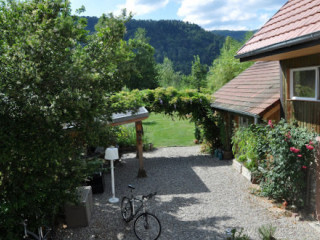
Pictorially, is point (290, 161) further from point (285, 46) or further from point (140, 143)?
point (140, 143)

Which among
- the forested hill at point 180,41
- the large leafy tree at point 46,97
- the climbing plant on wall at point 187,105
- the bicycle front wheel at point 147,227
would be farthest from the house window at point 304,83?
the forested hill at point 180,41

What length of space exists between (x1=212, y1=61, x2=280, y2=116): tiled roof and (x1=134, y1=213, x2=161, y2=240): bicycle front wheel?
4.77m

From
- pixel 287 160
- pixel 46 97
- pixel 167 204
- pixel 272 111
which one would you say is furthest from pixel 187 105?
pixel 46 97

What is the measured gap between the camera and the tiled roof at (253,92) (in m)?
9.15

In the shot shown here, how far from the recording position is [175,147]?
16.6 m

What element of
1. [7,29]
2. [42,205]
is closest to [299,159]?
[42,205]

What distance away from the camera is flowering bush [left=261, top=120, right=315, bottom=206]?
628 cm

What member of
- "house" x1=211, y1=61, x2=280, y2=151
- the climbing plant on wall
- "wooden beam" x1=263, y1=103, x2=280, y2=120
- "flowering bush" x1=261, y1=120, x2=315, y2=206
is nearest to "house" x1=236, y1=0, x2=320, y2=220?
"flowering bush" x1=261, y1=120, x2=315, y2=206

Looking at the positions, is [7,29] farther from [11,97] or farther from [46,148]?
[46,148]

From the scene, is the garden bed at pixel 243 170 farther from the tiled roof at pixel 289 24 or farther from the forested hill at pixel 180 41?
the forested hill at pixel 180 41

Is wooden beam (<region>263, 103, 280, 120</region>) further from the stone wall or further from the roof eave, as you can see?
the stone wall

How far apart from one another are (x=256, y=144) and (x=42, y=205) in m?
6.00

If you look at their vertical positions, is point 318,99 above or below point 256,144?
above

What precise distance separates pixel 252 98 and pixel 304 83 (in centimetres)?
348
